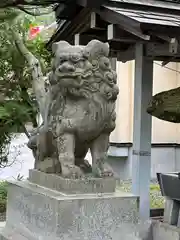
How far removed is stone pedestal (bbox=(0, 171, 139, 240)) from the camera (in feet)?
10.8

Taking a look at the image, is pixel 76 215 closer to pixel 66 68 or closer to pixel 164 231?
pixel 66 68

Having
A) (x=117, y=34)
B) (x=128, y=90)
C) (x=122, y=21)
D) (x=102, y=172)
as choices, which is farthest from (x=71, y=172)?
(x=128, y=90)

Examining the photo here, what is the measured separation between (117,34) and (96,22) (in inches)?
18.2

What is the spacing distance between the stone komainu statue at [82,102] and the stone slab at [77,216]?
218 millimetres

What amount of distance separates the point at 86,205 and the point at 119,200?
0.28 metres

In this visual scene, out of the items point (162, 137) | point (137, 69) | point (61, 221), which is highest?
point (137, 69)

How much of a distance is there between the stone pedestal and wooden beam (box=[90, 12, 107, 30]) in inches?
111

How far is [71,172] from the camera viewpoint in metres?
3.45

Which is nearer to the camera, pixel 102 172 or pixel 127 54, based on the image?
pixel 102 172

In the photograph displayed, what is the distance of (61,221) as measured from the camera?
3.27 metres

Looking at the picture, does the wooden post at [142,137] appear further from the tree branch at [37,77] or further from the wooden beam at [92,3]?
the tree branch at [37,77]

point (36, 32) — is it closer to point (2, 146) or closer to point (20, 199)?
point (2, 146)

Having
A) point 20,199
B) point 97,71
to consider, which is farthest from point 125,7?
point 20,199

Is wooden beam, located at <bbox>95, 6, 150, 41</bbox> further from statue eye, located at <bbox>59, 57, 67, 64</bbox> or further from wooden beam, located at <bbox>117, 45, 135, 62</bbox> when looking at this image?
statue eye, located at <bbox>59, 57, 67, 64</bbox>
